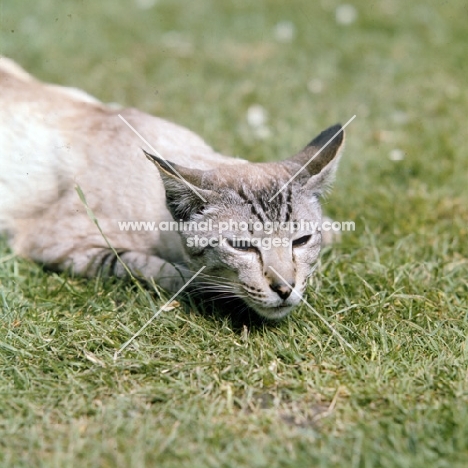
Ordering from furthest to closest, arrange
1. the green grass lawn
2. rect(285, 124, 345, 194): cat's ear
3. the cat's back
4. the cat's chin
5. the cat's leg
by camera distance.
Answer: the cat's back → the cat's leg → rect(285, 124, 345, 194): cat's ear → the cat's chin → the green grass lawn

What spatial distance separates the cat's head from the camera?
345 centimetres

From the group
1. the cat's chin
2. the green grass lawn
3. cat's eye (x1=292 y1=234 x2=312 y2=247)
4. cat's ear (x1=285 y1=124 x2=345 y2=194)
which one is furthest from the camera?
cat's ear (x1=285 y1=124 x2=345 y2=194)

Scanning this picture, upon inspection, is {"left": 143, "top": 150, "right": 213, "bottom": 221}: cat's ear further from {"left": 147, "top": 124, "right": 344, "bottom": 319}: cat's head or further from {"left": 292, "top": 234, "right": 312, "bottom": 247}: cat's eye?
{"left": 292, "top": 234, "right": 312, "bottom": 247}: cat's eye

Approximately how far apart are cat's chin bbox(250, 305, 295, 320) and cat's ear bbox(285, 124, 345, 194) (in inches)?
30.2

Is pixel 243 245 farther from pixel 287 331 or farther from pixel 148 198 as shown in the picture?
pixel 148 198

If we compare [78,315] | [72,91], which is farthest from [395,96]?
[78,315]

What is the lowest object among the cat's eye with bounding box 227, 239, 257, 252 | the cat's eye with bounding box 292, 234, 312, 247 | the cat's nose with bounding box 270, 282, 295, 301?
the cat's nose with bounding box 270, 282, 295, 301

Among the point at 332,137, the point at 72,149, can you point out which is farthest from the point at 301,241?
the point at 72,149

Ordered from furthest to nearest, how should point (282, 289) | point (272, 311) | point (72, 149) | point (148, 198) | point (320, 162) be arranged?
1. point (72, 149)
2. point (148, 198)
3. point (320, 162)
4. point (272, 311)
5. point (282, 289)

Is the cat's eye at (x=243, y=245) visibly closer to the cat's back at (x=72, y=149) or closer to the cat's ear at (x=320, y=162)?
the cat's ear at (x=320, y=162)

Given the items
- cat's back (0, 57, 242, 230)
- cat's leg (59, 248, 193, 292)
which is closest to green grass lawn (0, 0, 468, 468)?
cat's leg (59, 248, 193, 292)

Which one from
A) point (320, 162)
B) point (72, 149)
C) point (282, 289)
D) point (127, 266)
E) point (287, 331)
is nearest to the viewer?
point (282, 289)

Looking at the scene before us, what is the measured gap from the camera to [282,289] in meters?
3.37

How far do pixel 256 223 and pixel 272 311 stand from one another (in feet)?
1.62
